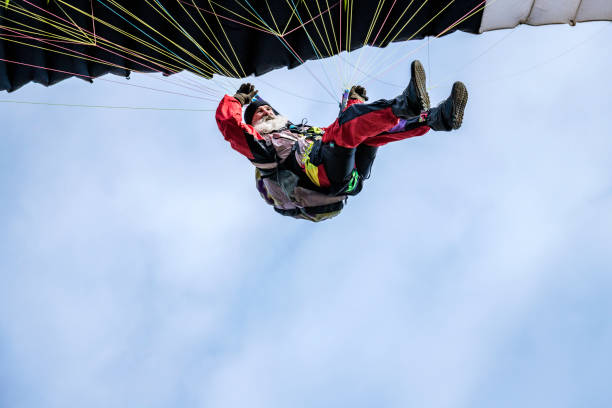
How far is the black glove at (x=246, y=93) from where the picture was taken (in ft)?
13.6

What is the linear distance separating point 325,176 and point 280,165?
1.35 feet

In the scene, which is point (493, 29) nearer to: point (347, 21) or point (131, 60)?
point (347, 21)

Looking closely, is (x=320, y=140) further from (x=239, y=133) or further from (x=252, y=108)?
(x=252, y=108)

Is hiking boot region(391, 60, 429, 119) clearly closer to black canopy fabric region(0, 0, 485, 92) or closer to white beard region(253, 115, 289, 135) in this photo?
white beard region(253, 115, 289, 135)

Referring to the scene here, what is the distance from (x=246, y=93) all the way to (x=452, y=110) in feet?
5.42

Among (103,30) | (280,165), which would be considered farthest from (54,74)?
(280,165)

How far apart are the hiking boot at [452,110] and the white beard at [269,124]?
1.27m

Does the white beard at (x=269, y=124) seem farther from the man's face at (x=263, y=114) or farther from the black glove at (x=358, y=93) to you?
the black glove at (x=358, y=93)

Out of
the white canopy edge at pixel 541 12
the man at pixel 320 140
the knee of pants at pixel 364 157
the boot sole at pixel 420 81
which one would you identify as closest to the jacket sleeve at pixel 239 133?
the man at pixel 320 140

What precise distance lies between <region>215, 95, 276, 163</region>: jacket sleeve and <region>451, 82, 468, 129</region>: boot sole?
1.37 meters

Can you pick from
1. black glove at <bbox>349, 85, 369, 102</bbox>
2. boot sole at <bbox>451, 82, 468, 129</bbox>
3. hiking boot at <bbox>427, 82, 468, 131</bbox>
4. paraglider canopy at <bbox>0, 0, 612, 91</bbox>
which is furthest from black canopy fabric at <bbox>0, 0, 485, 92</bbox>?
boot sole at <bbox>451, 82, 468, 129</bbox>

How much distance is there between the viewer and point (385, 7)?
209 inches

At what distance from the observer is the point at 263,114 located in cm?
441

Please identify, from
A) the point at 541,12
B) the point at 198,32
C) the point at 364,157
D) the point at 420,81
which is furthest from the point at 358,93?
the point at 541,12
